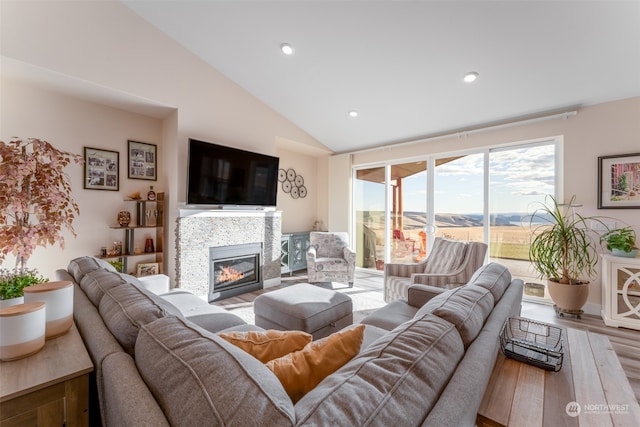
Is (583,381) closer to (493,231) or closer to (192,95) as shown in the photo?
(493,231)

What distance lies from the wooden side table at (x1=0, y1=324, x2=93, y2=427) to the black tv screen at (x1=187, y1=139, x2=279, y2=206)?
2.53m

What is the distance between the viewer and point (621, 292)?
8.74 ft

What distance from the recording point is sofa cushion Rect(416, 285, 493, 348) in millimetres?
975

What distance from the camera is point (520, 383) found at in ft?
3.11

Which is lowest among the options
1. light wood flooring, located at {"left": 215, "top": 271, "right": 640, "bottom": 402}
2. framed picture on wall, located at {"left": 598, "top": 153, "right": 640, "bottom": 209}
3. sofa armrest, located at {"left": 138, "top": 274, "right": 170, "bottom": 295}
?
light wood flooring, located at {"left": 215, "top": 271, "right": 640, "bottom": 402}

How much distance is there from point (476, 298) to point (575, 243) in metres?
2.74

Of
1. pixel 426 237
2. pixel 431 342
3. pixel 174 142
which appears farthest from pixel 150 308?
pixel 426 237

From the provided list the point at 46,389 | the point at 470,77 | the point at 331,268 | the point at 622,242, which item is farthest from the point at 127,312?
the point at 622,242

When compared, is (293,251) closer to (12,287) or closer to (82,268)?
(82,268)

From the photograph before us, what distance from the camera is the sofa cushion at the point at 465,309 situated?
0.98 m

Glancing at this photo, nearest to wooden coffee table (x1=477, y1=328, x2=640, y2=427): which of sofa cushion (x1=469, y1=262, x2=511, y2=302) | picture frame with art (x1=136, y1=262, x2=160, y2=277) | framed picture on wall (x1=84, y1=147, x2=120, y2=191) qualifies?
sofa cushion (x1=469, y1=262, x2=511, y2=302)

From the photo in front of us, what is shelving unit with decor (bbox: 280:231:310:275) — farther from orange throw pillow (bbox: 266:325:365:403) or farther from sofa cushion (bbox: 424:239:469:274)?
orange throw pillow (bbox: 266:325:365:403)

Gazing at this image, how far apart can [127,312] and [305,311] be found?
4.09 ft

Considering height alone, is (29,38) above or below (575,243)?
above
